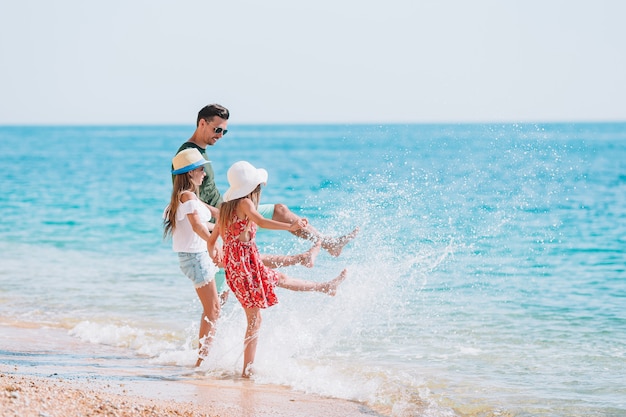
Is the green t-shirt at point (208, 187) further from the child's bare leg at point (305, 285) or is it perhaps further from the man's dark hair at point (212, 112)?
the child's bare leg at point (305, 285)

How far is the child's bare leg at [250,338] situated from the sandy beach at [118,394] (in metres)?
0.16

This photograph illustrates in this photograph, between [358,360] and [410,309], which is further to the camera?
[410,309]

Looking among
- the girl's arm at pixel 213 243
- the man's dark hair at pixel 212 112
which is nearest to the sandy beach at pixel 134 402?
the girl's arm at pixel 213 243

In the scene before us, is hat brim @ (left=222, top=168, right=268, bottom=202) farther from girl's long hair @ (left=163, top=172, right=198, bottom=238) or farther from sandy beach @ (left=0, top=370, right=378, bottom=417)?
sandy beach @ (left=0, top=370, right=378, bottom=417)

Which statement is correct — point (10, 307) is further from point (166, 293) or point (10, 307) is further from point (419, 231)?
point (419, 231)

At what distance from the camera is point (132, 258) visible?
45.9 feet

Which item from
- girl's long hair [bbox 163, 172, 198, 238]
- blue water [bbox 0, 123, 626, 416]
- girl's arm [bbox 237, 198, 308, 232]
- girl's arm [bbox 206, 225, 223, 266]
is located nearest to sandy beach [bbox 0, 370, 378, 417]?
blue water [bbox 0, 123, 626, 416]

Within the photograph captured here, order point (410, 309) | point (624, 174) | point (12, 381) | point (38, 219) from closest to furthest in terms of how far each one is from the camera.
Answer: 1. point (12, 381)
2. point (410, 309)
3. point (38, 219)
4. point (624, 174)

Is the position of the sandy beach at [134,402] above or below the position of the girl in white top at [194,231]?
below

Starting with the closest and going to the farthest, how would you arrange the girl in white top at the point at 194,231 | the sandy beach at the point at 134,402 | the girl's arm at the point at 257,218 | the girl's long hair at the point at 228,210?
the sandy beach at the point at 134,402, the girl's arm at the point at 257,218, the girl's long hair at the point at 228,210, the girl in white top at the point at 194,231

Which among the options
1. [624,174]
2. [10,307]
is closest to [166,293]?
[10,307]

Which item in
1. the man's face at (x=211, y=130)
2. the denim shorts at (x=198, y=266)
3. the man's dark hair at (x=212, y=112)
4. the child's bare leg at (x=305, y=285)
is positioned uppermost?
the man's dark hair at (x=212, y=112)

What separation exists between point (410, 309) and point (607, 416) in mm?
3593

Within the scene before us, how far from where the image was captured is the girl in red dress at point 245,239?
627 cm
